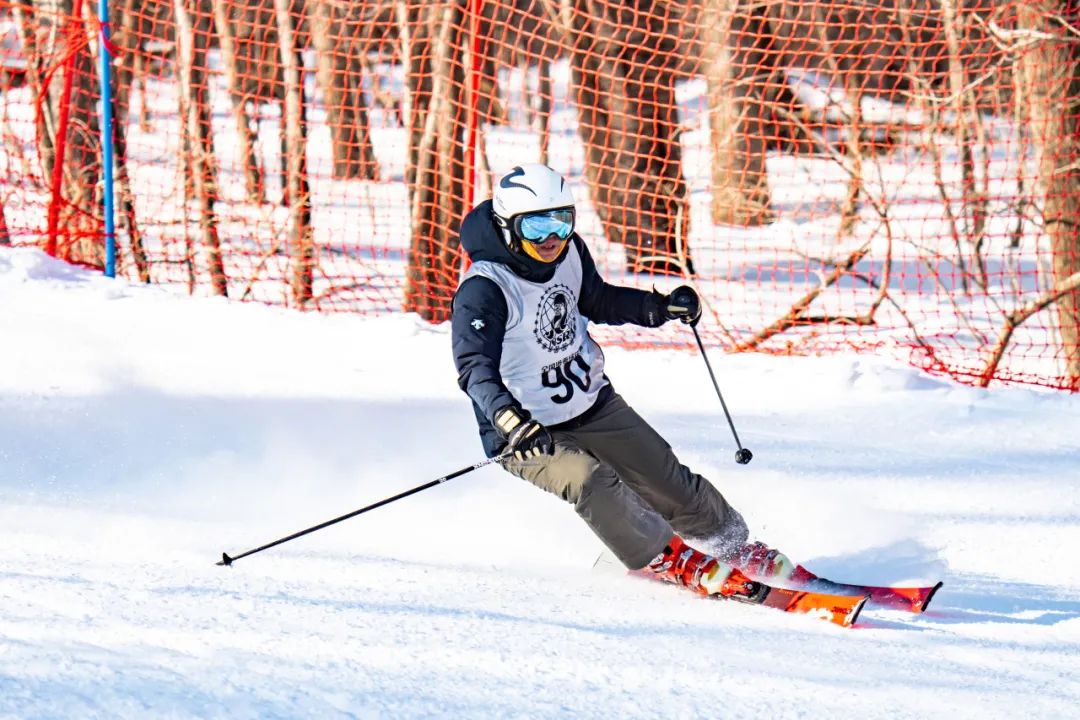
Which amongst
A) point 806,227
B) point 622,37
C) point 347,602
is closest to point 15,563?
point 347,602

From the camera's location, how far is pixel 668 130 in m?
12.3

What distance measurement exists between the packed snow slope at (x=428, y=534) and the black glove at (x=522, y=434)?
44cm

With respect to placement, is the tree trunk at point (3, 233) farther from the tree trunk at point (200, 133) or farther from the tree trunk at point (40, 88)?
the tree trunk at point (200, 133)

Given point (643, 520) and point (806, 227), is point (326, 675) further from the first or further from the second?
point (806, 227)

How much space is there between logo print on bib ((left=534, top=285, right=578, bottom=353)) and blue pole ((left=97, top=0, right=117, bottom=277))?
163 inches

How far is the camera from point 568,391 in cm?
421

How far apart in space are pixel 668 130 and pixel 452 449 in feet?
23.6

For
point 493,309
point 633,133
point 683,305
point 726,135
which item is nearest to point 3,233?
point 633,133

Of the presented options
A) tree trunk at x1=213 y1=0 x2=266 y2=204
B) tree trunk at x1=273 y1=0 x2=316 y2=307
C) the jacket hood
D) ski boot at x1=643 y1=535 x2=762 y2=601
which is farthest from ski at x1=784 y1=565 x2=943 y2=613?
tree trunk at x1=213 y1=0 x2=266 y2=204

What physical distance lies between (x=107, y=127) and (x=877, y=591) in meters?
5.36

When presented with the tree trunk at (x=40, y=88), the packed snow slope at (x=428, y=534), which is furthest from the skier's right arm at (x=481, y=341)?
the tree trunk at (x=40, y=88)

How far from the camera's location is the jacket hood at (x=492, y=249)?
4105 mm

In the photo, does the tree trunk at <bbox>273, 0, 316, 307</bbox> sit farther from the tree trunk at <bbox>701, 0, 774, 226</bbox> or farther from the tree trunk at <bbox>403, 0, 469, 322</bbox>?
the tree trunk at <bbox>701, 0, 774, 226</bbox>

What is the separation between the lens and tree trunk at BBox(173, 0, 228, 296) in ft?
30.8
